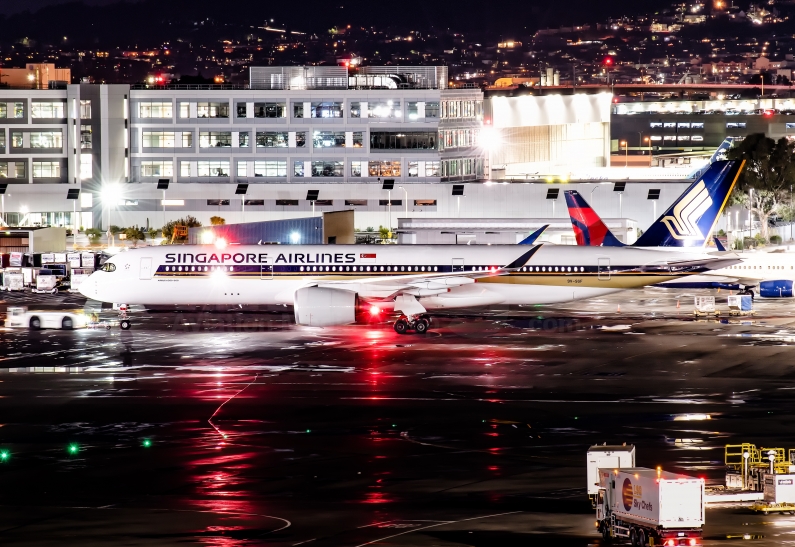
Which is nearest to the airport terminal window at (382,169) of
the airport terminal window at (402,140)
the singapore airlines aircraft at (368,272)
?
the airport terminal window at (402,140)

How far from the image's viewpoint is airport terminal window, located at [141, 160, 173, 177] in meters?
134

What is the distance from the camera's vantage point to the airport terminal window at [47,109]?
461 feet

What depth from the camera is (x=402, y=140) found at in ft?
434

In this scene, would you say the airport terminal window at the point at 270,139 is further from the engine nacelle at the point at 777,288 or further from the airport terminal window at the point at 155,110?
the engine nacelle at the point at 777,288

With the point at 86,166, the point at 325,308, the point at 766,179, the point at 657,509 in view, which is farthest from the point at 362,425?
the point at 86,166

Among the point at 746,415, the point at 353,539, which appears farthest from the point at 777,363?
the point at 353,539

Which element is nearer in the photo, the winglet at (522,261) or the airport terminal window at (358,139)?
the winglet at (522,261)

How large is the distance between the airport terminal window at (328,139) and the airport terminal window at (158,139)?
51.6 feet

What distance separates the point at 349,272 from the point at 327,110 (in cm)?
7327

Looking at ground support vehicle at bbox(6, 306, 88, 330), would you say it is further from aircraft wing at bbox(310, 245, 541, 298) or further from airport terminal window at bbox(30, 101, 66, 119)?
airport terminal window at bbox(30, 101, 66, 119)

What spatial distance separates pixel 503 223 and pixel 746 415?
225 feet

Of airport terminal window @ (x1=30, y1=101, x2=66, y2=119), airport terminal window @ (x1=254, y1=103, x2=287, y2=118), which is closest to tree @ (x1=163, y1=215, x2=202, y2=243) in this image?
airport terminal window @ (x1=254, y1=103, x2=287, y2=118)

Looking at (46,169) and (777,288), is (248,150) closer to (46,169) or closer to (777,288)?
(46,169)

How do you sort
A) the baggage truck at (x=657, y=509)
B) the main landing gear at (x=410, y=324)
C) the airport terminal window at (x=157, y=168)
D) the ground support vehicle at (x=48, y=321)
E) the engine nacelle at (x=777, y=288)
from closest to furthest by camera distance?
the baggage truck at (x=657, y=509)
the main landing gear at (x=410, y=324)
the ground support vehicle at (x=48, y=321)
the engine nacelle at (x=777, y=288)
the airport terminal window at (x=157, y=168)
